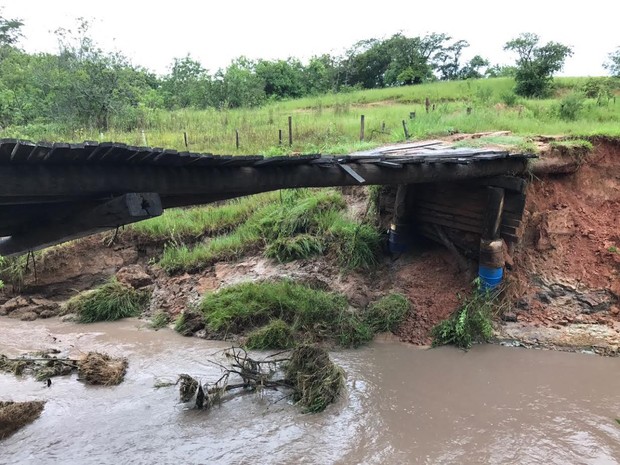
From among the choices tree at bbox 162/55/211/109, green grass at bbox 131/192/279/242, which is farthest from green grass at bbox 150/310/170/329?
tree at bbox 162/55/211/109

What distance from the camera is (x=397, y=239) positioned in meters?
8.09

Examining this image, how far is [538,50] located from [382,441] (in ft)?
71.9

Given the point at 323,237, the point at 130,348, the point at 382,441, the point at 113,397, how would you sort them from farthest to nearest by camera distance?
the point at 323,237, the point at 130,348, the point at 113,397, the point at 382,441

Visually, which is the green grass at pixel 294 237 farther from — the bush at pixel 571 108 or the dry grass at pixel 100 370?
the bush at pixel 571 108

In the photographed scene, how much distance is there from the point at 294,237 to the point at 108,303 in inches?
133

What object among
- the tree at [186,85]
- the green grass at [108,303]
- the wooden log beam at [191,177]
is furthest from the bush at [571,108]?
the tree at [186,85]

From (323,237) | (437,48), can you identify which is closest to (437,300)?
(323,237)

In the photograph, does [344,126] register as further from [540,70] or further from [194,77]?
[194,77]

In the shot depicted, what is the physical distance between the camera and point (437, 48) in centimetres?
3766

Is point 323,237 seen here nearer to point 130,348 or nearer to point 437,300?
point 437,300

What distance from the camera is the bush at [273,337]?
678cm

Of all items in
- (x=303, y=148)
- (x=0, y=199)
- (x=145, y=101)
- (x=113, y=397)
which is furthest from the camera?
(x=145, y=101)

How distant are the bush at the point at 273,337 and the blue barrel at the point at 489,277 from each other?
281cm

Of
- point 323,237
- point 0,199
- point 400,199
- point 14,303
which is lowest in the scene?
point 14,303
